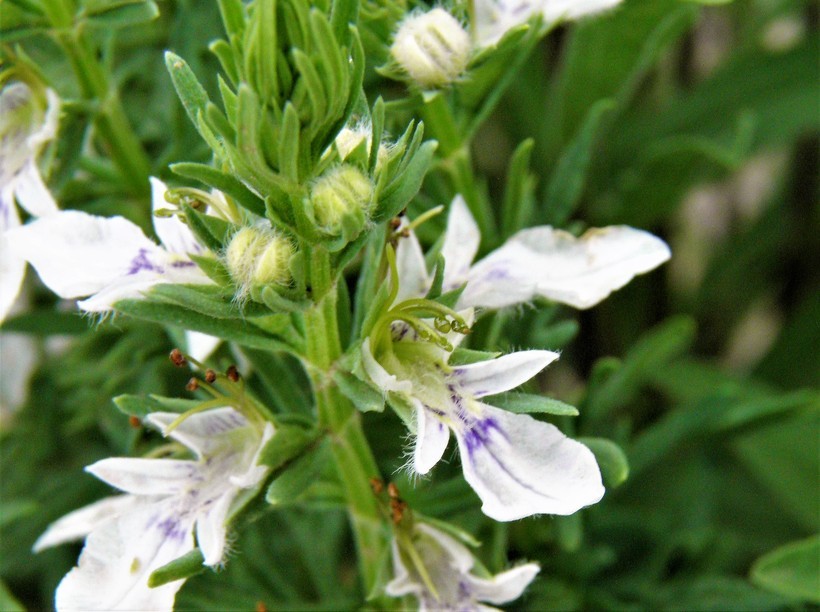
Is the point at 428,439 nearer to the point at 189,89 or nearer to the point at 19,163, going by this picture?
the point at 189,89

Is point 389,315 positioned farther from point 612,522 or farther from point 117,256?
point 612,522

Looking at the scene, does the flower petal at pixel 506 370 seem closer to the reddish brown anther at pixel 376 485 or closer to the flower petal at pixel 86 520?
the reddish brown anther at pixel 376 485

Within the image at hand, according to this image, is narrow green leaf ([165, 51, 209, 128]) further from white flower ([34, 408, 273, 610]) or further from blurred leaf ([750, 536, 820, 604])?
blurred leaf ([750, 536, 820, 604])

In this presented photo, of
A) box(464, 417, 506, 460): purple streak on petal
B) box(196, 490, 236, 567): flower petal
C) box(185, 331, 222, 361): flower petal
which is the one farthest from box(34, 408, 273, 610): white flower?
box(464, 417, 506, 460): purple streak on petal

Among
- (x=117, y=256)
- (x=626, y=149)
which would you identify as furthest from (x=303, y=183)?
(x=626, y=149)

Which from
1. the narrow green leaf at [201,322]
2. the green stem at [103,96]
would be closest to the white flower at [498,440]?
the narrow green leaf at [201,322]

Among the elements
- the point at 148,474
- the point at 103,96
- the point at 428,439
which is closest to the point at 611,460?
the point at 428,439
